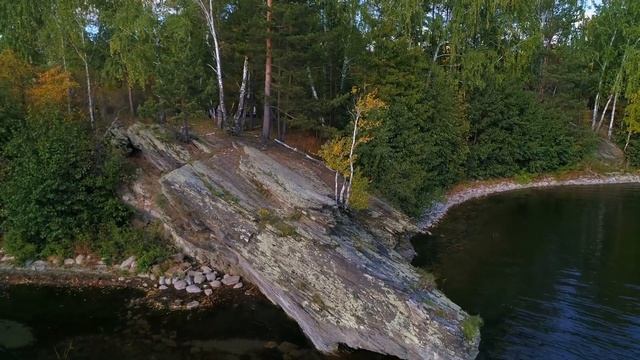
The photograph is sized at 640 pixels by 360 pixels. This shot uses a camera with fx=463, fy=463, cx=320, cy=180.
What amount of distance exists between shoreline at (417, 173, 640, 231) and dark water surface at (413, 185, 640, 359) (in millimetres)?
1429

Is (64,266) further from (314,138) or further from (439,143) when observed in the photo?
(439,143)

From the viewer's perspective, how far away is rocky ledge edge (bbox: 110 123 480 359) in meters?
18.8

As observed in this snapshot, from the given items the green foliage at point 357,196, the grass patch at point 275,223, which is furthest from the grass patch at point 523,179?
the grass patch at point 275,223

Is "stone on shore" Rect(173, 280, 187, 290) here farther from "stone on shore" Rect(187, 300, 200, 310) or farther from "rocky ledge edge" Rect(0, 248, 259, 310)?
"stone on shore" Rect(187, 300, 200, 310)

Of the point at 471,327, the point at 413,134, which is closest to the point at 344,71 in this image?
the point at 413,134

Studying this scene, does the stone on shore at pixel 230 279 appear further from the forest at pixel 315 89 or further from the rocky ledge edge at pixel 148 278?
the forest at pixel 315 89

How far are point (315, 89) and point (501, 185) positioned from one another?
26.0m

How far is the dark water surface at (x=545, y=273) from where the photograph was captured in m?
20.0

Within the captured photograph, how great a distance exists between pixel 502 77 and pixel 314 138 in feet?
85.9

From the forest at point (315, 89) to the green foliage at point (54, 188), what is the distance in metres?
0.09

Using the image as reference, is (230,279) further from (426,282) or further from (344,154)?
(344,154)

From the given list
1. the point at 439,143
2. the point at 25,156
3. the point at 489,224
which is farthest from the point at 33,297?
the point at 439,143

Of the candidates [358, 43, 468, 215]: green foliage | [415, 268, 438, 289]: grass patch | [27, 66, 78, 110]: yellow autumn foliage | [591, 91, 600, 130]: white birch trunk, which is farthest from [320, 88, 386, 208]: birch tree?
[591, 91, 600, 130]: white birch trunk

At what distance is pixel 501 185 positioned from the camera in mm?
52594
